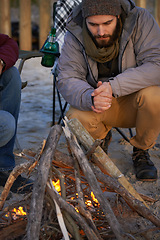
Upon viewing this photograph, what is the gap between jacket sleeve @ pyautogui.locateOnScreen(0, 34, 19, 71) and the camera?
2.49 metres

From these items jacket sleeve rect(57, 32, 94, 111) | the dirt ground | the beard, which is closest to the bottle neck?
jacket sleeve rect(57, 32, 94, 111)

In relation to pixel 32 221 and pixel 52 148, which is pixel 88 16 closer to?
pixel 52 148

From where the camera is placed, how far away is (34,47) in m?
8.13

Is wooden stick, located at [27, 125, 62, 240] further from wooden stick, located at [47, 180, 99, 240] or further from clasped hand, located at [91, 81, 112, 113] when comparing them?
clasped hand, located at [91, 81, 112, 113]

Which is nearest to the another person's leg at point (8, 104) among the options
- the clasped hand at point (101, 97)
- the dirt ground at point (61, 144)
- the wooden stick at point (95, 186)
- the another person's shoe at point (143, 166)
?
the dirt ground at point (61, 144)

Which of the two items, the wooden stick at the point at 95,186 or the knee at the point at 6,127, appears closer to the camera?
the wooden stick at the point at 95,186

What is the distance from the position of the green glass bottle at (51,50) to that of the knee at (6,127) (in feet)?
4.60

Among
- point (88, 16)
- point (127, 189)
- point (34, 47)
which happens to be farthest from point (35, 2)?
point (127, 189)

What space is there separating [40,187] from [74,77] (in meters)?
1.33

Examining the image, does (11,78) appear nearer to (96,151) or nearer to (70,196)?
(96,151)

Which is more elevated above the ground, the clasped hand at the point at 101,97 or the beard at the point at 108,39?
the beard at the point at 108,39

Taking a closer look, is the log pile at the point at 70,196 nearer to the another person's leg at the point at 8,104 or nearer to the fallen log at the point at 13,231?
the fallen log at the point at 13,231

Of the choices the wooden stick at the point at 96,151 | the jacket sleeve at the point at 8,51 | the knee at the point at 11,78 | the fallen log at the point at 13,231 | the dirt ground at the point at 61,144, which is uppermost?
the jacket sleeve at the point at 8,51

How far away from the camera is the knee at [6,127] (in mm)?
2316
